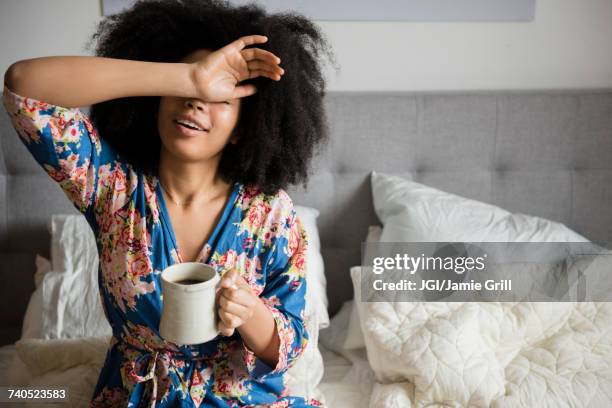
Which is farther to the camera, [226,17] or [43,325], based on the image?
[43,325]

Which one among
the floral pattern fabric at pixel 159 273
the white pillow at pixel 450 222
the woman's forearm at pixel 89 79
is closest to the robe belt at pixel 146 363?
the floral pattern fabric at pixel 159 273

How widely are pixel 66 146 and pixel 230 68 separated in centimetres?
30

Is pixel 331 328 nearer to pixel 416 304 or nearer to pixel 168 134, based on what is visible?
pixel 416 304

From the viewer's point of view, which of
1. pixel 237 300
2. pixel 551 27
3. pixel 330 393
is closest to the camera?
pixel 237 300

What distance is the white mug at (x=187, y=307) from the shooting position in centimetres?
86

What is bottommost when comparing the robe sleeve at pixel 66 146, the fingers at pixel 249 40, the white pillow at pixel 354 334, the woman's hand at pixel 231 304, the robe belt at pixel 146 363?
the white pillow at pixel 354 334

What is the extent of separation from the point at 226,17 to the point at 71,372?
916 mm

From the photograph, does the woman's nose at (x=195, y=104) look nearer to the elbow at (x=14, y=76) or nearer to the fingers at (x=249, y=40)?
the fingers at (x=249, y=40)

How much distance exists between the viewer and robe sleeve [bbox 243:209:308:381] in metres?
1.13

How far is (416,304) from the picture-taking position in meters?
1.63

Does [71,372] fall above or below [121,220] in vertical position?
below

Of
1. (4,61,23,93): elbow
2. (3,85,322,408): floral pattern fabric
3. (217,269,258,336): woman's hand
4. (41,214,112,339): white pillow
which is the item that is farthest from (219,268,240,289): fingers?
(41,214,112,339): white pillow

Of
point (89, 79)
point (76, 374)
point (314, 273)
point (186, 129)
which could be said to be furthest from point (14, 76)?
point (314, 273)

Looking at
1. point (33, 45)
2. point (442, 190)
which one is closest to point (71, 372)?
point (33, 45)
